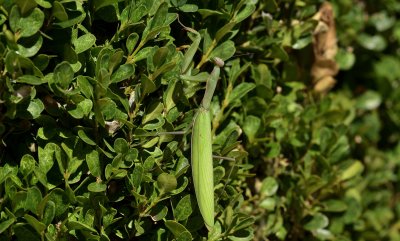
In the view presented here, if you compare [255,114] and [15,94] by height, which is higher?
[15,94]

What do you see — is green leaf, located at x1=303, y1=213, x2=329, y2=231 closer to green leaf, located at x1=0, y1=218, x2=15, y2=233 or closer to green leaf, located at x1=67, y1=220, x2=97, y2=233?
green leaf, located at x1=67, y1=220, x2=97, y2=233

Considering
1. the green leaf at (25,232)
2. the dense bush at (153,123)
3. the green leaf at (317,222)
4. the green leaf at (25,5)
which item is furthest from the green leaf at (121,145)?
the green leaf at (317,222)

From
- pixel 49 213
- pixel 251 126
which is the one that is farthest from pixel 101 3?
pixel 251 126

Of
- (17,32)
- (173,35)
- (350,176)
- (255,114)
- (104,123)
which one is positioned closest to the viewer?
(17,32)

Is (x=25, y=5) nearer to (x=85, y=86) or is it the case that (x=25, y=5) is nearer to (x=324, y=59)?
(x=85, y=86)

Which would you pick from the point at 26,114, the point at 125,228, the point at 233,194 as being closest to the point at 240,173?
the point at 233,194

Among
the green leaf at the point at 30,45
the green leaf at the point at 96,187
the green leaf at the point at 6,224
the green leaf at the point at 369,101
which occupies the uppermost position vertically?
the green leaf at the point at 30,45

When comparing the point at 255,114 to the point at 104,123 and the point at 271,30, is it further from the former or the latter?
the point at 104,123

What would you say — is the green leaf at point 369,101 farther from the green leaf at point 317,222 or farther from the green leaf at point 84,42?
the green leaf at point 84,42
